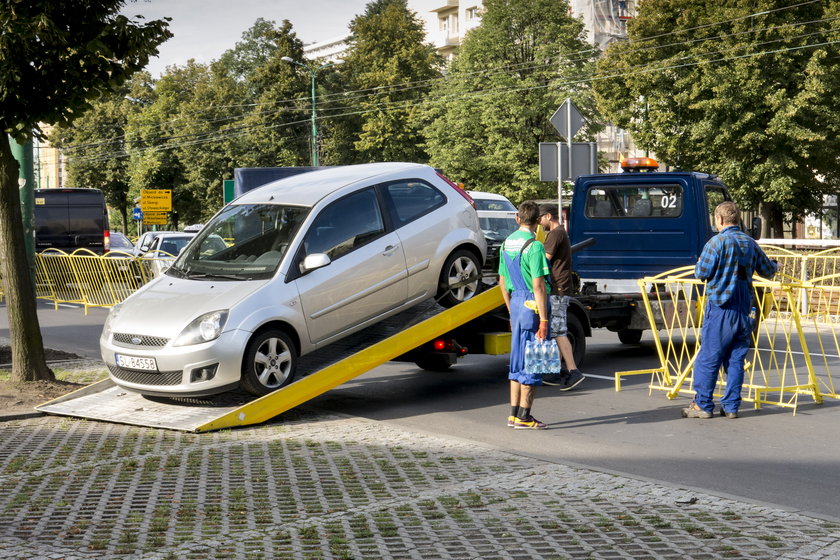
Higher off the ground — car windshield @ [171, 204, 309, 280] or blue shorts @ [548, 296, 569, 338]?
car windshield @ [171, 204, 309, 280]

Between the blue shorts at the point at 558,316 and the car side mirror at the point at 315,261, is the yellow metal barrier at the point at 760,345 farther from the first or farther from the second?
the car side mirror at the point at 315,261

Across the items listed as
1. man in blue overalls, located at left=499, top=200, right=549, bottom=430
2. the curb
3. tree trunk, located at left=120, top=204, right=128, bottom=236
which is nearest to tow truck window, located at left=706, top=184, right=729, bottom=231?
man in blue overalls, located at left=499, top=200, right=549, bottom=430

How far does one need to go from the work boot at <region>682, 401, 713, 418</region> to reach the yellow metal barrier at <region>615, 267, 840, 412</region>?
1.45ft

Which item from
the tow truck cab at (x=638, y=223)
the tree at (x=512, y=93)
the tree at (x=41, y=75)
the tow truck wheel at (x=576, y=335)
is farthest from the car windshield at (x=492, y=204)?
the tree at (x=512, y=93)

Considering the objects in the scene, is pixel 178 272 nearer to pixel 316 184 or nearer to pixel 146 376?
pixel 146 376

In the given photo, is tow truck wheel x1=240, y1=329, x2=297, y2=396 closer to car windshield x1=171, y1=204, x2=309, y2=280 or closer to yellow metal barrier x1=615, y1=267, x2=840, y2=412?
car windshield x1=171, y1=204, x2=309, y2=280

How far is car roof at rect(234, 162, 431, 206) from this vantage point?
1004cm

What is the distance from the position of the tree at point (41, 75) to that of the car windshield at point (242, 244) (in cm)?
171

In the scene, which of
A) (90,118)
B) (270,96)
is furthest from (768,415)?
(90,118)

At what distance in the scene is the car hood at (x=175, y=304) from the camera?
895 centimetres

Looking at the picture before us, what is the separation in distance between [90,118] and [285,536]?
7697 centimetres

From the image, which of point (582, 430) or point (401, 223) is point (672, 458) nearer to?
point (582, 430)

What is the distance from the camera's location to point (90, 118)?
7800cm

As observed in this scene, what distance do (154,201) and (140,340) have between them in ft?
134
